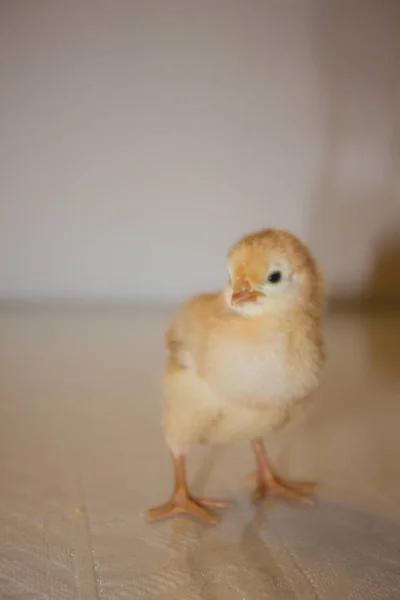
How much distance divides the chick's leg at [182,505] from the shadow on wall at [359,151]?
899 mm

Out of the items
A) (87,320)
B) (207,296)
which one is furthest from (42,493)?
(87,320)

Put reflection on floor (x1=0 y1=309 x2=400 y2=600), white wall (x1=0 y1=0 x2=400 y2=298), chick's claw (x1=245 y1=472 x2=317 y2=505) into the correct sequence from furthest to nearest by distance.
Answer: white wall (x1=0 y1=0 x2=400 y2=298)
chick's claw (x1=245 y1=472 x2=317 y2=505)
reflection on floor (x1=0 y1=309 x2=400 y2=600)

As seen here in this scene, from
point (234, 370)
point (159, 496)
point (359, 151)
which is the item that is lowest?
point (159, 496)

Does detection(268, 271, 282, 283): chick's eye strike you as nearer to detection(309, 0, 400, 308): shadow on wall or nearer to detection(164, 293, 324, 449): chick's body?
detection(164, 293, 324, 449): chick's body

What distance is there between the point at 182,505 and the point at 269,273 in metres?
0.23

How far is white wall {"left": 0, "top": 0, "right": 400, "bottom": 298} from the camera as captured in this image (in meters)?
1.38

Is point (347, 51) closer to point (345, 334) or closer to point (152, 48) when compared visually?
point (152, 48)

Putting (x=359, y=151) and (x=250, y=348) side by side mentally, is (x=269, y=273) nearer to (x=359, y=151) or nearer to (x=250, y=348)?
(x=250, y=348)

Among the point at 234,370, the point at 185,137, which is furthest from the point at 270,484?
the point at 185,137

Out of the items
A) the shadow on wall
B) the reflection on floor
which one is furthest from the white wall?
the reflection on floor

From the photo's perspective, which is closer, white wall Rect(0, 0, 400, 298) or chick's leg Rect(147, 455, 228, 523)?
chick's leg Rect(147, 455, 228, 523)

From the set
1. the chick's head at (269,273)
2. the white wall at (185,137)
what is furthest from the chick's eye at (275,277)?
the white wall at (185,137)

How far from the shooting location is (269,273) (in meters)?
0.56

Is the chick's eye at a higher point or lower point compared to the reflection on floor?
higher
